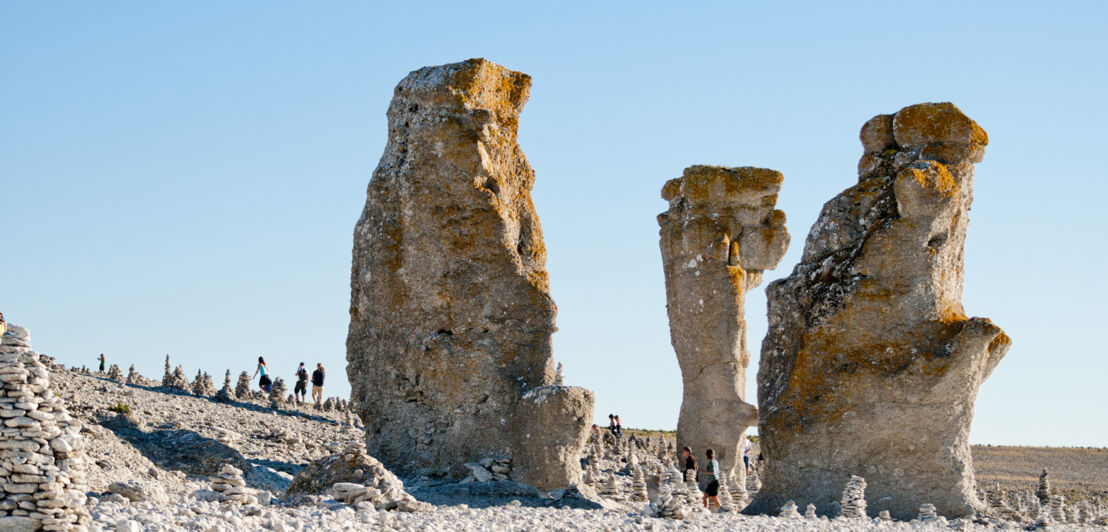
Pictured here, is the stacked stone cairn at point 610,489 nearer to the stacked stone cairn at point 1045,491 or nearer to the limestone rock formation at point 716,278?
the limestone rock formation at point 716,278

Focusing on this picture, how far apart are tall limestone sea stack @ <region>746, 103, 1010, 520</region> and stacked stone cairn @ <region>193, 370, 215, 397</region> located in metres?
14.9

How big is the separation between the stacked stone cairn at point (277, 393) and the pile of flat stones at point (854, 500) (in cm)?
1628

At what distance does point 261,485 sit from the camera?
65.5ft

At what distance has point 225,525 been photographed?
486 inches

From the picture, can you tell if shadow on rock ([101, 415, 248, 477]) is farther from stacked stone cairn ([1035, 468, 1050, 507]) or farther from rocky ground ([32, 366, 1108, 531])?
stacked stone cairn ([1035, 468, 1050, 507])

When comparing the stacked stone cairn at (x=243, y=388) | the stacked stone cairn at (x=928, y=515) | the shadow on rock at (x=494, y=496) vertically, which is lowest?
the shadow on rock at (x=494, y=496)

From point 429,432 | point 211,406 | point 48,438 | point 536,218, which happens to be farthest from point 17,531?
point 211,406

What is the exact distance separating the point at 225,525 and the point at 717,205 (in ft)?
56.4

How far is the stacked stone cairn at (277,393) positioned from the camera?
31927mm

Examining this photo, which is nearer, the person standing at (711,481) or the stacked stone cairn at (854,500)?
the stacked stone cairn at (854,500)

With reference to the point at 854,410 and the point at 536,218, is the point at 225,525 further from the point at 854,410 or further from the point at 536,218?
the point at 536,218

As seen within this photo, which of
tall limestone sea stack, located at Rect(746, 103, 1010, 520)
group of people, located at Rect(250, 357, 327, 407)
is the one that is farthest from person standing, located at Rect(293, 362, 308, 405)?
tall limestone sea stack, located at Rect(746, 103, 1010, 520)

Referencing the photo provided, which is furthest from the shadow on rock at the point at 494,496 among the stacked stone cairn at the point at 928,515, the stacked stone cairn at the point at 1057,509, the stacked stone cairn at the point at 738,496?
the stacked stone cairn at the point at 1057,509

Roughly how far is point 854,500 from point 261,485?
8075 millimetres
